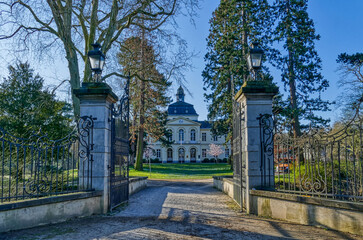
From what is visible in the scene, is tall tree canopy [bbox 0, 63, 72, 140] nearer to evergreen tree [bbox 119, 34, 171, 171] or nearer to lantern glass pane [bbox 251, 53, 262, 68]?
evergreen tree [bbox 119, 34, 171, 171]

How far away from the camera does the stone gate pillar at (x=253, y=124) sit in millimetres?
6082

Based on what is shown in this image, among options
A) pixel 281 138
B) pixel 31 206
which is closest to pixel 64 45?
pixel 31 206

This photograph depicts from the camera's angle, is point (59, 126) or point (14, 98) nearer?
point (59, 126)

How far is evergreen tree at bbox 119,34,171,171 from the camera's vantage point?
44.1 ft

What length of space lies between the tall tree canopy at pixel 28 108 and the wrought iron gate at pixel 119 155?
3.54 meters

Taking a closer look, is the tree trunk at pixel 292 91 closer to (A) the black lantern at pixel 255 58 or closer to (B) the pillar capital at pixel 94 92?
(A) the black lantern at pixel 255 58

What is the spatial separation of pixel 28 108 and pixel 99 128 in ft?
24.9

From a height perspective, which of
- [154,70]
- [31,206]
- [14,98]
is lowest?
[31,206]

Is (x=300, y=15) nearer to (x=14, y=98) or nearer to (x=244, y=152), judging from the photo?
(x=244, y=152)

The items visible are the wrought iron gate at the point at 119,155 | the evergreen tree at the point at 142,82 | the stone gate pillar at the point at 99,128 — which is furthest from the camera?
the evergreen tree at the point at 142,82

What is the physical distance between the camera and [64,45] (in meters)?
10.8

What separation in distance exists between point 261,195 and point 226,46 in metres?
14.4

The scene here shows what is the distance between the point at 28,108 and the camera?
12.0m

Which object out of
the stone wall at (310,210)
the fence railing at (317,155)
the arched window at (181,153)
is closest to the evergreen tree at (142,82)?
the fence railing at (317,155)
